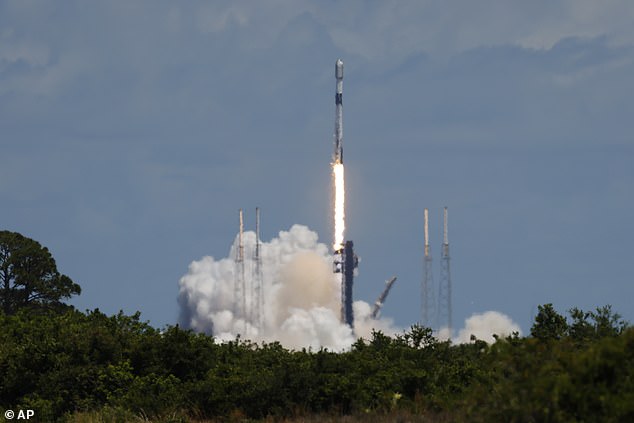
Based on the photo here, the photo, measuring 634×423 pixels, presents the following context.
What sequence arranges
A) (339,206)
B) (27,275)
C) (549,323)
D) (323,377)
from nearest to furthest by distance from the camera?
1. (323,377)
2. (549,323)
3. (27,275)
4. (339,206)

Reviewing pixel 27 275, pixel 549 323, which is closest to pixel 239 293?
pixel 27 275

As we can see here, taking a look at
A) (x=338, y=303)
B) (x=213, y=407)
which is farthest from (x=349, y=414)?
(x=338, y=303)

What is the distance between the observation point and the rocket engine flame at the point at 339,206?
448 ft

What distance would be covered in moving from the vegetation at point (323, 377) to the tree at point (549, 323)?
0.04 metres

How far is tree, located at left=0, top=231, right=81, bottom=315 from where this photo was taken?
87.0 m

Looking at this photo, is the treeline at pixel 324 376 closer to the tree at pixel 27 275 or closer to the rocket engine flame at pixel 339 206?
the tree at pixel 27 275

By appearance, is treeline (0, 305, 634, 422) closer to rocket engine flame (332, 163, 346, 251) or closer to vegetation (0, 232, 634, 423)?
vegetation (0, 232, 634, 423)

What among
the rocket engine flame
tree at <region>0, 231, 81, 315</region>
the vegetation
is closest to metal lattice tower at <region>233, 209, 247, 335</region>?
the rocket engine flame

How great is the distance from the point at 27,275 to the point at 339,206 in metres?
56.8

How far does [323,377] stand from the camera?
31.1 m

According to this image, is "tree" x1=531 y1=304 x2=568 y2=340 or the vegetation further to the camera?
"tree" x1=531 y1=304 x2=568 y2=340

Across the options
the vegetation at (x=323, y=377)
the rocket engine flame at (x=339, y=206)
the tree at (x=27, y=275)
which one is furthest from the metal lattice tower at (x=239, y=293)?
the vegetation at (x=323, y=377)

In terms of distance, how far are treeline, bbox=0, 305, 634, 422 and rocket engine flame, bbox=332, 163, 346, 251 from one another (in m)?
93.0

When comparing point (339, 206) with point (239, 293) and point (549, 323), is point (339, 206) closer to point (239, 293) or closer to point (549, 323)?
point (239, 293)
